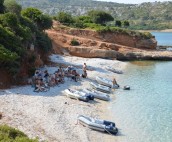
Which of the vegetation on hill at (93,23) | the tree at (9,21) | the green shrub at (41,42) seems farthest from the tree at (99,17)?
the tree at (9,21)

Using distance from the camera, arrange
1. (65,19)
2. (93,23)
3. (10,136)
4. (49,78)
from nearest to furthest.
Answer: (10,136) → (49,78) → (65,19) → (93,23)

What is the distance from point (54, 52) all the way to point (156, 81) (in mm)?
19462

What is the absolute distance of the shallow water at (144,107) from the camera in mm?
24828

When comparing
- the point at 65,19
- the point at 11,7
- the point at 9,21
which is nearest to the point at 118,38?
the point at 65,19

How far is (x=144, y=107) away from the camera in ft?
104

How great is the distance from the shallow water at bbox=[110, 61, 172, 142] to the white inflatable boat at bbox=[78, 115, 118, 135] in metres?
0.80

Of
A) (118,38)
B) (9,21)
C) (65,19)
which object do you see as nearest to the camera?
(9,21)

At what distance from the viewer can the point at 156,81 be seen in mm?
44562

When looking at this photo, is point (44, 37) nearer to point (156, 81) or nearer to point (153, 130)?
point (156, 81)

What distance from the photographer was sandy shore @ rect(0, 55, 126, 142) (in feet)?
74.9

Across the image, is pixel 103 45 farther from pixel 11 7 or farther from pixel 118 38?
pixel 11 7

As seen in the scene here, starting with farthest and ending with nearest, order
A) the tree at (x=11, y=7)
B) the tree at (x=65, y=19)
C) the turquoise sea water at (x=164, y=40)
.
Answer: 1. the turquoise sea water at (x=164, y=40)
2. the tree at (x=65, y=19)
3. the tree at (x=11, y=7)

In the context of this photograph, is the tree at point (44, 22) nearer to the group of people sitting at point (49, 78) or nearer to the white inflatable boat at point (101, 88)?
the group of people sitting at point (49, 78)

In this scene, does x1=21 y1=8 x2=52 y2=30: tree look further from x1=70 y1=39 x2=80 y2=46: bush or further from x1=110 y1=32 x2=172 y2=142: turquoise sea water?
x1=110 y1=32 x2=172 y2=142: turquoise sea water
